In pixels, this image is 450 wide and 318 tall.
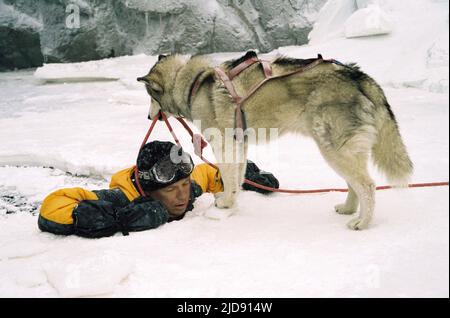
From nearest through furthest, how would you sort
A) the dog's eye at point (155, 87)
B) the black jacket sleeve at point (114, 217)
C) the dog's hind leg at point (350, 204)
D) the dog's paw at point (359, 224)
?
the dog's paw at point (359, 224) < the black jacket sleeve at point (114, 217) < the dog's hind leg at point (350, 204) < the dog's eye at point (155, 87)

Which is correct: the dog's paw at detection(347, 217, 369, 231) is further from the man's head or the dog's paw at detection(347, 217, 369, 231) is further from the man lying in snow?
the man's head

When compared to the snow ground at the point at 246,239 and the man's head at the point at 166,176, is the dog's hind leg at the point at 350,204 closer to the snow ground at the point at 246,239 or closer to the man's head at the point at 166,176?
the snow ground at the point at 246,239

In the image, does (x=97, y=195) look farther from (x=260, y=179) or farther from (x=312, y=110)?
(x=312, y=110)

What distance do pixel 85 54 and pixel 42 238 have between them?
334 inches

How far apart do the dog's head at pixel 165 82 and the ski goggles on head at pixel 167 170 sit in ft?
1.63

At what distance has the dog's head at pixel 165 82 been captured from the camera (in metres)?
3.13

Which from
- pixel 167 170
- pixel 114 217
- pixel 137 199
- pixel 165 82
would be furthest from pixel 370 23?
pixel 114 217

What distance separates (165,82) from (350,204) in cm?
164

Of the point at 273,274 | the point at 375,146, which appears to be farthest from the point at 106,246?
the point at 375,146

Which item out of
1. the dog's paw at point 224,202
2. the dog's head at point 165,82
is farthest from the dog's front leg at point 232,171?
the dog's head at point 165,82

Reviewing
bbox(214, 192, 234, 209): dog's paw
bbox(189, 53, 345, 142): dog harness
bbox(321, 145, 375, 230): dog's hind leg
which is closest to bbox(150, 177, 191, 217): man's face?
bbox(214, 192, 234, 209): dog's paw

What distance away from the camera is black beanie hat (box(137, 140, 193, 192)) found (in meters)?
2.79

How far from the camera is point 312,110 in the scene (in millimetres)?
2525

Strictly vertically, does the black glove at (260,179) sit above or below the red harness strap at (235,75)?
below
